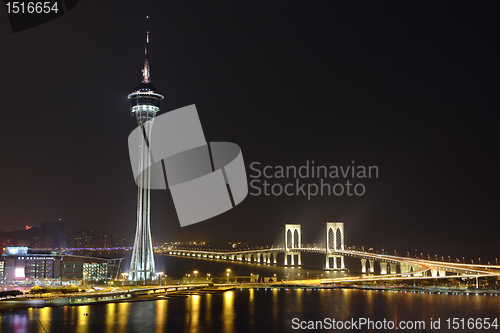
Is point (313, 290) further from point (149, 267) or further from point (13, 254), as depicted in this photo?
point (13, 254)

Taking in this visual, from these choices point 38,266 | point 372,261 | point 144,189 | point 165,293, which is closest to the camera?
point 165,293

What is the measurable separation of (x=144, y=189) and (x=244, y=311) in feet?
38.6

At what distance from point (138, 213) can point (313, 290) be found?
12.8 metres

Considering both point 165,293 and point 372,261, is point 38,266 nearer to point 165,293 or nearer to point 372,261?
point 165,293

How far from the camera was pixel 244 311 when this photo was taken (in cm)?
2486

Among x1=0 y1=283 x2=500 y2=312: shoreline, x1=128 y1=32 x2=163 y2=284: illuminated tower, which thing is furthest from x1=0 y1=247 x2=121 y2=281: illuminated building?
x1=0 y1=283 x2=500 y2=312: shoreline

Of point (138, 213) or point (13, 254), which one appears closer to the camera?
point (138, 213)

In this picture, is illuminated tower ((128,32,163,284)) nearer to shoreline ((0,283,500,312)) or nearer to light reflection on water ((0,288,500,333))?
shoreline ((0,283,500,312))

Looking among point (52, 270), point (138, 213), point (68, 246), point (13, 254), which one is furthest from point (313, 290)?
point (68, 246)

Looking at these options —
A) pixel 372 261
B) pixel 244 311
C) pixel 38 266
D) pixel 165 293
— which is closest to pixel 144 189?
pixel 165 293

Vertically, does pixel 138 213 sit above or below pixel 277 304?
above

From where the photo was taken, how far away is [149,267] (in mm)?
32781

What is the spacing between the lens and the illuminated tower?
32.4 metres

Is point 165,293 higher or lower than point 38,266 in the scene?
lower
